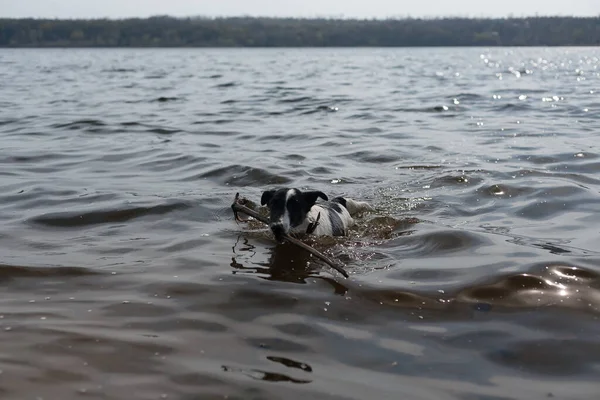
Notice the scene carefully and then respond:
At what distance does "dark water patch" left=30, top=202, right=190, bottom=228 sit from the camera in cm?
906

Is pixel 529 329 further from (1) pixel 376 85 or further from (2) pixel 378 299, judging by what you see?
(1) pixel 376 85

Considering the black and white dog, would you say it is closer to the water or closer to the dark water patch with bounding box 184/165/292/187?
the water

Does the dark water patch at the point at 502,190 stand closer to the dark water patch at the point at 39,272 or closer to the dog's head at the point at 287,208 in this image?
the dog's head at the point at 287,208

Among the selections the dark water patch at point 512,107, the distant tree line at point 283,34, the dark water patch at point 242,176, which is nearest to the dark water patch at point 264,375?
the dark water patch at point 242,176

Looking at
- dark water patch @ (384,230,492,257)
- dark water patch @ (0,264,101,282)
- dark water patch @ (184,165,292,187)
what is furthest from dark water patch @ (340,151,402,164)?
dark water patch @ (0,264,101,282)

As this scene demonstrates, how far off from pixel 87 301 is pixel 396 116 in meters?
16.1

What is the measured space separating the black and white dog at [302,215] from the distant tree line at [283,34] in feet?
415

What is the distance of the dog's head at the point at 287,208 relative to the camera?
8.19m

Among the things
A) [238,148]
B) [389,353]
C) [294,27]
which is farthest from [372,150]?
[294,27]

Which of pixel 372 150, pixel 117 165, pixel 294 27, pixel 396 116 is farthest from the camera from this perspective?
pixel 294 27

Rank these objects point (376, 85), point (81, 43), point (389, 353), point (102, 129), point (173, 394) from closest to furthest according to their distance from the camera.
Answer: point (173, 394) → point (389, 353) → point (102, 129) → point (376, 85) → point (81, 43)

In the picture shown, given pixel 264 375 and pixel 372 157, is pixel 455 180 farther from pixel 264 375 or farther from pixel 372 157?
pixel 264 375

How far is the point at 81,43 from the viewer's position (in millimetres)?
130750

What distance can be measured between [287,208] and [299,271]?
4.38ft
